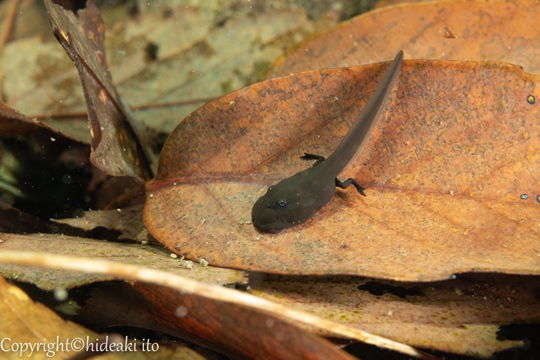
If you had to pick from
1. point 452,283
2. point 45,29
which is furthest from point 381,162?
point 45,29

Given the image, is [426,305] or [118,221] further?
[118,221]

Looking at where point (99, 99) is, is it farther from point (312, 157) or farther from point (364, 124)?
point (364, 124)

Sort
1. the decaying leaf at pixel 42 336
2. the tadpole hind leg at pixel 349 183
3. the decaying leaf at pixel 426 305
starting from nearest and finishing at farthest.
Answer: the decaying leaf at pixel 42 336 → the decaying leaf at pixel 426 305 → the tadpole hind leg at pixel 349 183

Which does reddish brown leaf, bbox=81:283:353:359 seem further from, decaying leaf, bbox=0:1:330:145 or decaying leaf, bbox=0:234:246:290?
decaying leaf, bbox=0:1:330:145

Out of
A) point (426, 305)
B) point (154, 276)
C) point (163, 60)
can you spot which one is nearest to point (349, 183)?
point (426, 305)

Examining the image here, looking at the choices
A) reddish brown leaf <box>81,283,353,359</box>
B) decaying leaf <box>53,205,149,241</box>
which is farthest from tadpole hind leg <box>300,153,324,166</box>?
reddish brown leaf <box>81,283,353,359</box>

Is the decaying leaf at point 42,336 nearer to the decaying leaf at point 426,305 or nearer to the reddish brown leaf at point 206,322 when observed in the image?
the reddish brown leaf at point 206,322

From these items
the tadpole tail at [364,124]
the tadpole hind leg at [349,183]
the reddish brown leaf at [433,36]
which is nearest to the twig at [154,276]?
the tadpole hind leg at [349,183]
